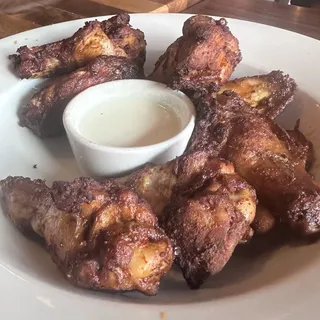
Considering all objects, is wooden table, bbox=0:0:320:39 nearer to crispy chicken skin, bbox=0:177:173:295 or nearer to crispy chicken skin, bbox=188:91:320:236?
crispy chicken skin, bbox=188:91:320:236

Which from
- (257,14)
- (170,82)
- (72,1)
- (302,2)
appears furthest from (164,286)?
(302,2)

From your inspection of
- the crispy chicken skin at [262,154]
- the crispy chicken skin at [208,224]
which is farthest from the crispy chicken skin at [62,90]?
the crispy chicken skin at [208,224]

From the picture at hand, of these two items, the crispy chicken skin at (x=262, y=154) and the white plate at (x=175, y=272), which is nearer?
the white plate at (x=175, y=272)

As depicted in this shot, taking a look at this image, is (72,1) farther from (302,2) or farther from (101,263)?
(302,2)

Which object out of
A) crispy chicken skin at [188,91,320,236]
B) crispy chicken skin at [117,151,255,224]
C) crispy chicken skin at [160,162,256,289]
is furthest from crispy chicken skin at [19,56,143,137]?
crispy chicken skin at [160,162,256,289]

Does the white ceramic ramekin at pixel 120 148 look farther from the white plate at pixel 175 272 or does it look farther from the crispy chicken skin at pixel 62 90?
the white plate at pixel 175 272
